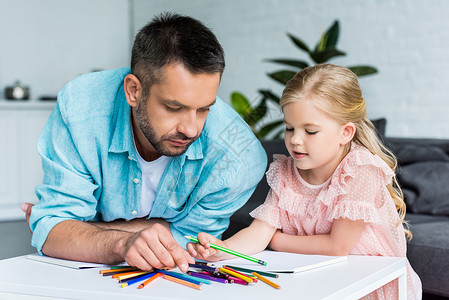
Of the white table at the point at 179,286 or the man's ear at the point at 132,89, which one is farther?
the man's ear at the point at 132,89

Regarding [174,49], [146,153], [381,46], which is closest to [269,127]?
[381,46]

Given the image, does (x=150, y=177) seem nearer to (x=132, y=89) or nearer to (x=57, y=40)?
(x=132, y=89)

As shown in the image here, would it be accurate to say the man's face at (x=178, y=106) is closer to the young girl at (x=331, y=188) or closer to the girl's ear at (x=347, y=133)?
the young girl at (x=331, y=188)

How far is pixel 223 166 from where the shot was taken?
1504 millimetres

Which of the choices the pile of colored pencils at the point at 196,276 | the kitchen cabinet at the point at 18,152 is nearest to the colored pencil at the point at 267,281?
the pile of colored pencils at the point at 196,276

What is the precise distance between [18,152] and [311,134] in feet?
13.0

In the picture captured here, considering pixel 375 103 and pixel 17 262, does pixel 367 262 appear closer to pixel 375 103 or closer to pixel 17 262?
pixel 17 262

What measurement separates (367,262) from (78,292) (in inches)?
25.6

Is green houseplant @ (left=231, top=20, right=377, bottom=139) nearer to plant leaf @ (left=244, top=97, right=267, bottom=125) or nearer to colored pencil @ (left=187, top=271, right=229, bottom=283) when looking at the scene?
plant leaf @ (left=244, top=97, right=267, bottom=125)

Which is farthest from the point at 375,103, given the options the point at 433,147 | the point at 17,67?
the point at 17,67

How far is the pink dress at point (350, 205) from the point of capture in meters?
1.37

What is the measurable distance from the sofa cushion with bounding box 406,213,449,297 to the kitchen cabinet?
3740 mm

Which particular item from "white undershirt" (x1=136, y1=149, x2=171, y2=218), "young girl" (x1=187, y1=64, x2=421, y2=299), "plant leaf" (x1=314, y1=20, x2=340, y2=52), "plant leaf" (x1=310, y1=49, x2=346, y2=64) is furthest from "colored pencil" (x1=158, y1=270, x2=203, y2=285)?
"plant leaf" (x1=314, y1=20, x2=340, y2=52)

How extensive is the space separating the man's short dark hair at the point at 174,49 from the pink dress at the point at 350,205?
0.42 metres
